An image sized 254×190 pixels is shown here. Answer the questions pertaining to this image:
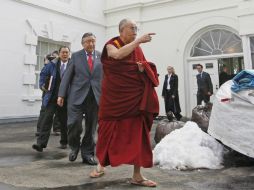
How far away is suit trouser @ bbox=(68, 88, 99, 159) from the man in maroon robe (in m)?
0.94

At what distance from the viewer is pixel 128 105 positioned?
2.92m

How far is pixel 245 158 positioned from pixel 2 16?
842 cm

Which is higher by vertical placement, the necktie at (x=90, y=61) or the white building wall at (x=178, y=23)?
the white building wall at (x=178, y=23)

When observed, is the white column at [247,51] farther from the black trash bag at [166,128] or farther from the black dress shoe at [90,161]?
the black dress shoe at [90,161]

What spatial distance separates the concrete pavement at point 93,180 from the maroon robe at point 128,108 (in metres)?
0.30

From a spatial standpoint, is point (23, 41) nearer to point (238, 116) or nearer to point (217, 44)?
point (217, 44)

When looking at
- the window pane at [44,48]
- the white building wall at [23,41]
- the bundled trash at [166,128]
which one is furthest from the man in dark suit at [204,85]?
the window pane at [44,48]

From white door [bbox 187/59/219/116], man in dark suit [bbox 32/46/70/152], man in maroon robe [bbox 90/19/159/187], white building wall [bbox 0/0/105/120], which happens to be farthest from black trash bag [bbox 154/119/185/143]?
white door [bbox 187/59/219/116]

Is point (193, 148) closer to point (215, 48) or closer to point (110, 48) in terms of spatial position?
point (110, 48)

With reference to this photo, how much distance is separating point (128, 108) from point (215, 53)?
30.1 feet

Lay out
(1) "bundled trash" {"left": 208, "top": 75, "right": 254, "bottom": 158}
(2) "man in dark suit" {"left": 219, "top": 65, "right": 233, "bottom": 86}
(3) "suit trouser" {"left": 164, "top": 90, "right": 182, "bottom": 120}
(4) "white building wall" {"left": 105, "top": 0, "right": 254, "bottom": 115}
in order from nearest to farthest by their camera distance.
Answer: (1) "bundled trash" {"left": 208, "top": 75, "right": 254, "bottom": 158} < (3) "suit trouser" {"left": 164, "top": 90, "right": 182, "bottom": 120} < (2) "man in dark suit" {"left": 219, "top": 65, "right": 233, "bottom": 86} < (4) "white building wall" {"left": 105, "top": 0, "right": 254, "bottom": 115}

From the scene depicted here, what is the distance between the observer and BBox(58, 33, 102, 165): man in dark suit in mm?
3865

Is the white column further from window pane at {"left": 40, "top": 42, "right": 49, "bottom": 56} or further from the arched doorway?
window pane at {"left": 40, "top": 42, "right": 49, "bottom": 56}

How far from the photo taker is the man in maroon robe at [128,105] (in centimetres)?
289
